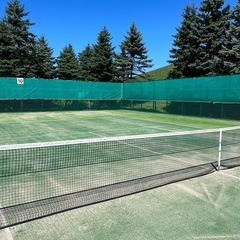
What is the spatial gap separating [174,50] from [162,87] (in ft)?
33.9

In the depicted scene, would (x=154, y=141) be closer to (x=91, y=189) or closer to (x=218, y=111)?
(x=91, y=189)

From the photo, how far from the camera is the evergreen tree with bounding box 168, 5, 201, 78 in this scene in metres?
26.1

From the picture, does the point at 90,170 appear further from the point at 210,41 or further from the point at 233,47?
the point at 210,41

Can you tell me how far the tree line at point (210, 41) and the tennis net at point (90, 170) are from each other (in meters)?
15.9

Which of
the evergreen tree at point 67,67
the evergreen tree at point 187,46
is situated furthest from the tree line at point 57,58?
the evergreen tree at point 187,46

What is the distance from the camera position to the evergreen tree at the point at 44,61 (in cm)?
Result: 3326

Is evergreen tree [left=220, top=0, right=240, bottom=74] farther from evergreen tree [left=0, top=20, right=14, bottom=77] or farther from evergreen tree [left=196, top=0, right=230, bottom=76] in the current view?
evergreen tree [left=0, top=20, right=14, bottom=77]

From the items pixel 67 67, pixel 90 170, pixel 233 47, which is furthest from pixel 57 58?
pixel 90 170

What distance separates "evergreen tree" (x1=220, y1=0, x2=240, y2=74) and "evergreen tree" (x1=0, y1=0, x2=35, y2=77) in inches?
744

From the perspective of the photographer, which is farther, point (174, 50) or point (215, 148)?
point (174, 50)

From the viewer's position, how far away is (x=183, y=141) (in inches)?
354

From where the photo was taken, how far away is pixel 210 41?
25.6 metres

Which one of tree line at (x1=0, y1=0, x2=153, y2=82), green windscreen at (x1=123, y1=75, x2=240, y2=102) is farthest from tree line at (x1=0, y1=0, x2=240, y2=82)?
green windscreen at (x1=123, y1=75, x2=240, y2=102)

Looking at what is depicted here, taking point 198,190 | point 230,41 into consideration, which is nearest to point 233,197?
point 198,190
